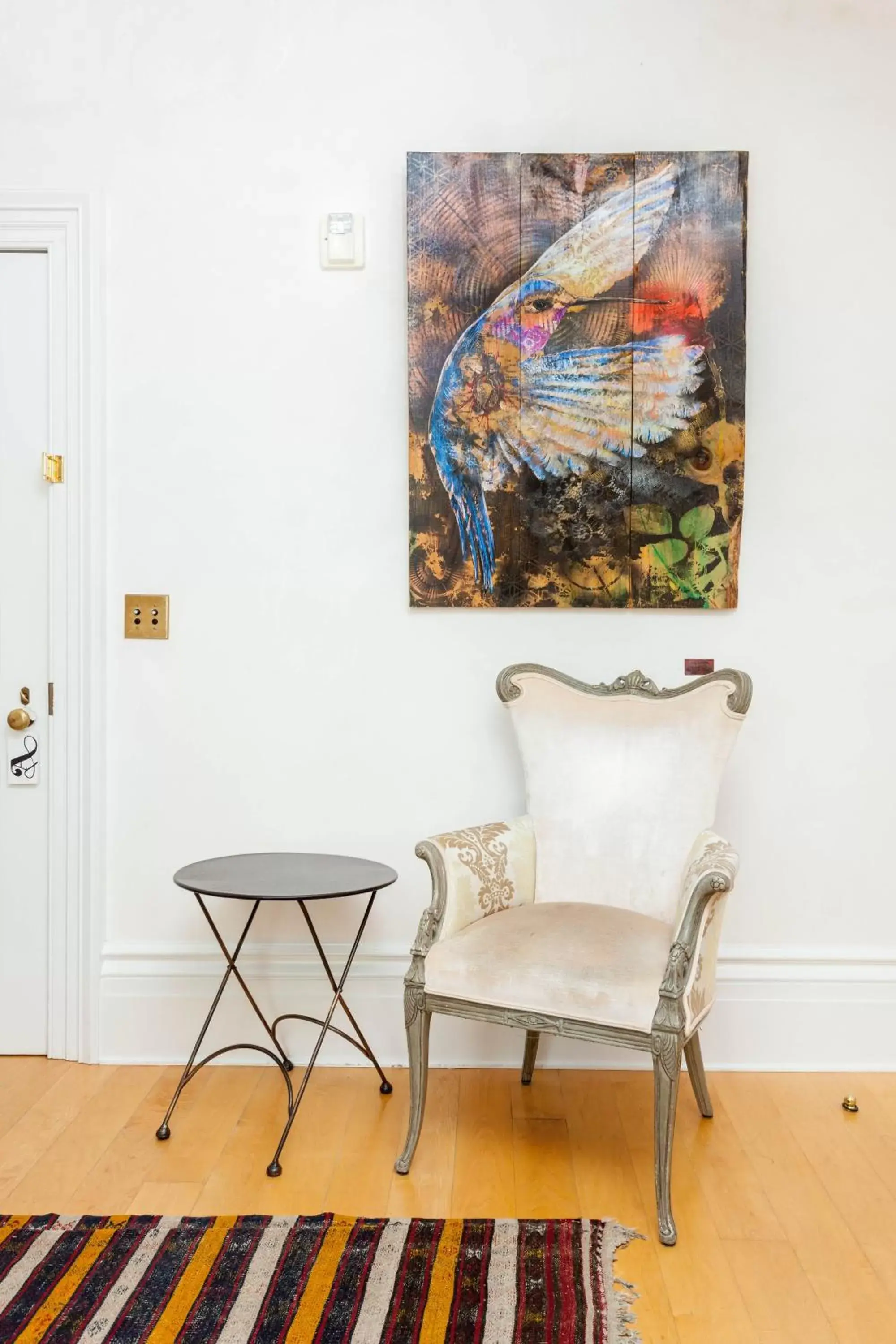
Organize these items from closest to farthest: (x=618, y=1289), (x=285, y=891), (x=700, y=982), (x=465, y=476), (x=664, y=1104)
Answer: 1. (x=618, y=1289)
2. (x=664, y=1104)
3. (x=700, y=982)
4. (x=285, y=891)
5. (x=465, y=476)

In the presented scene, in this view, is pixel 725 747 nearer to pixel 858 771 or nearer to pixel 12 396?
pixel 858 771

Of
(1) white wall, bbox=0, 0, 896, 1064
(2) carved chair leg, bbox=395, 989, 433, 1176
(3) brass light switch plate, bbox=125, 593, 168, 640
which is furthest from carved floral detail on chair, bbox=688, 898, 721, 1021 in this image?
(3) brass light switch plate, bbox=125, 593, 168, 640

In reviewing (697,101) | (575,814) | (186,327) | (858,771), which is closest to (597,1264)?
(575,814)

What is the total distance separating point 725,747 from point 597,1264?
1196mm

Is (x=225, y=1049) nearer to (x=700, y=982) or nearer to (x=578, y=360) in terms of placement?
(x=700, y=982)

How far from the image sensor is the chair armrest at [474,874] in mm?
2268

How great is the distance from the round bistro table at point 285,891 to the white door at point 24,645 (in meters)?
0.54

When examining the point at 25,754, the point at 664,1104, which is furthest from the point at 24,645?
the point at 664,1104

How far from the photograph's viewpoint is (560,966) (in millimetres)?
2084

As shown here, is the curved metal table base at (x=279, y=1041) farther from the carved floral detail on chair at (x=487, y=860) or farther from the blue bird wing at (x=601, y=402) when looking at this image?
the blue bird wing at (x=601, y=402)

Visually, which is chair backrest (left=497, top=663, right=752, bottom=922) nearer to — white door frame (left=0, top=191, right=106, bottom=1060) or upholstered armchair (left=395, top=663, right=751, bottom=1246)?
upholstered armchair (left=395, top=663, right=751, bottom=1246)

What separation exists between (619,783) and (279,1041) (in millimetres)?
1186

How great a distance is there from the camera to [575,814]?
2557 millimetres

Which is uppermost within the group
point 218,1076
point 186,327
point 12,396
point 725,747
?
point 186,327
